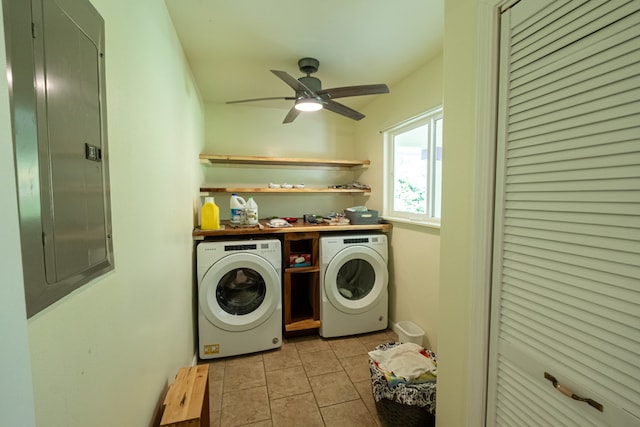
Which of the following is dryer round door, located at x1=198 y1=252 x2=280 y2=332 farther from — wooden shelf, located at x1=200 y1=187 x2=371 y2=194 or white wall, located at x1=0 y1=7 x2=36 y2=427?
white wall, located at x1=0 y1=7 x2=36 y2=427

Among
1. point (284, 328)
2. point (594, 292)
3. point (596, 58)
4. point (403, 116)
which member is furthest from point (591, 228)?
point (284, 328)

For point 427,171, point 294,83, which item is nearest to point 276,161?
point 294,83

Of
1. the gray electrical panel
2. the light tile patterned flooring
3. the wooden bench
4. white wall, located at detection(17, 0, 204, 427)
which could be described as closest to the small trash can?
the light tile patterned flooring

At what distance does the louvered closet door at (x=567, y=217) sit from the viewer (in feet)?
2.03

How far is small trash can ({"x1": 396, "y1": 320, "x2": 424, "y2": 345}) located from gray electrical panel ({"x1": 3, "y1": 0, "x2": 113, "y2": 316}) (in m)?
2.02

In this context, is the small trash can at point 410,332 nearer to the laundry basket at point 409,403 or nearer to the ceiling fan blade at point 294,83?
the laundry basket at point 409,403

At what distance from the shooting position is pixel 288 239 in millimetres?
2357

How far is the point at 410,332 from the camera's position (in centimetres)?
217

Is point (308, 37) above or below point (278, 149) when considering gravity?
above

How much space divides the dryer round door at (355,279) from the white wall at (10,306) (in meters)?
2.10

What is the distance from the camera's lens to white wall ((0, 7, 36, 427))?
0.29m

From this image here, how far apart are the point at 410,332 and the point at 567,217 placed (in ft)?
→ 5.74

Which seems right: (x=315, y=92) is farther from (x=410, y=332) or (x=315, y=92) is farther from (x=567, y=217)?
(x=410, y=332)

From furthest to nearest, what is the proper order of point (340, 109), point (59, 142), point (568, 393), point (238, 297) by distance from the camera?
1. point (238, 297)
2. point (340, 109)
3. point (568, 393)
4. point (59, 142)
